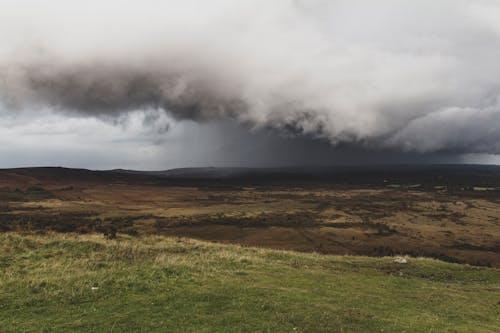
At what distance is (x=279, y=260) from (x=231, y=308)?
30.2 ft

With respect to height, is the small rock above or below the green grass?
below

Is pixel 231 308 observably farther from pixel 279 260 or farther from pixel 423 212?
pixel 423 212

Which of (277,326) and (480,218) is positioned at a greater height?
(277,326)

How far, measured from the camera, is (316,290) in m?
13.4

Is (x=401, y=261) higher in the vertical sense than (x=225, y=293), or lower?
lower

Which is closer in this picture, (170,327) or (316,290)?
(170,327)

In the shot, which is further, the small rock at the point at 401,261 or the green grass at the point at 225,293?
the small rock at the point at 401,261

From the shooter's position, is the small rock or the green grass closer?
the green grass

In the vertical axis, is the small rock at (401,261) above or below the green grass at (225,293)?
below

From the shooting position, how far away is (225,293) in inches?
485

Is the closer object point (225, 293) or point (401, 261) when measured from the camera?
point (225, 293)

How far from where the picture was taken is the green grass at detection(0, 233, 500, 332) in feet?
32.7

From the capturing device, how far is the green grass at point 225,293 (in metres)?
9.97

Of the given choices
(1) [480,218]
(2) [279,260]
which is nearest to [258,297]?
(2) [279,260]
